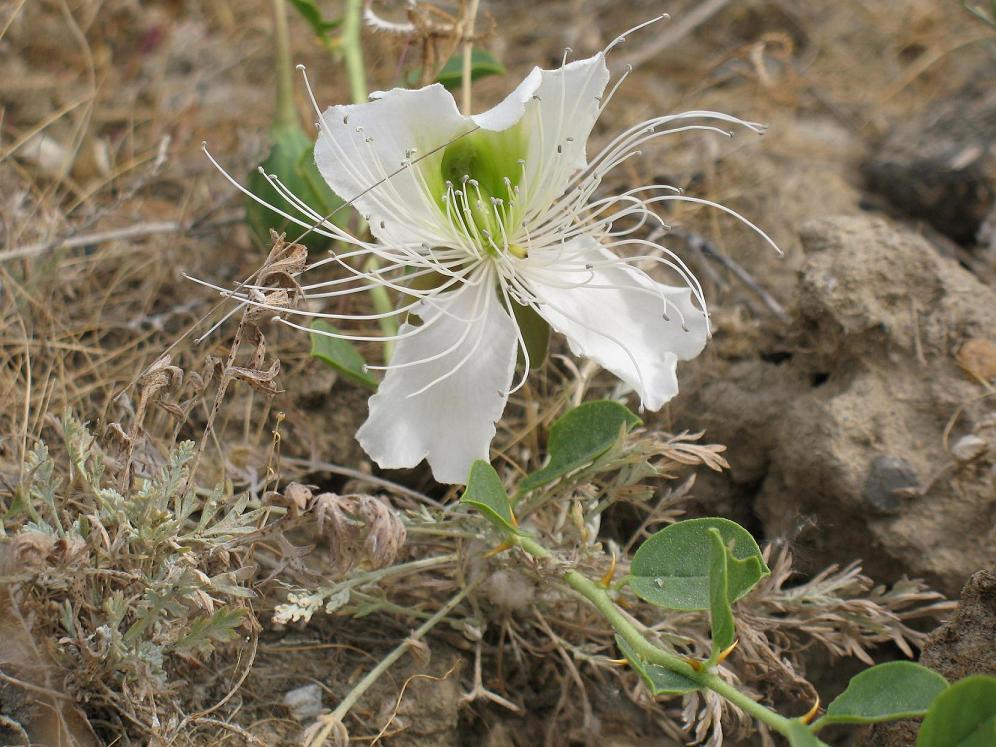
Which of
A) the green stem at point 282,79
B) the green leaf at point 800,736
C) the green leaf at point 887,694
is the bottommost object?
the green leaf at point 800,736

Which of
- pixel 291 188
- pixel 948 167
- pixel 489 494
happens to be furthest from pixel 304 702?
pixel 948 167

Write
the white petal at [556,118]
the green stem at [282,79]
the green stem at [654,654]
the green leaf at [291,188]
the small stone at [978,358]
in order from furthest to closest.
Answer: the green stem at [282,79] < the green leaf at [291,188] < the small stone at [978,358] < the white petal at [556,118] < the green stem at [654,654]

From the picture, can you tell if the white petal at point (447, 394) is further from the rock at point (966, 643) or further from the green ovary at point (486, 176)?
the rock at point (966, 643)

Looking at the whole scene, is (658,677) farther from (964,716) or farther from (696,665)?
(964,716)

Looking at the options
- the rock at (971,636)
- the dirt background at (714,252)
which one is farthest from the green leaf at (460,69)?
the rock at (971,636)

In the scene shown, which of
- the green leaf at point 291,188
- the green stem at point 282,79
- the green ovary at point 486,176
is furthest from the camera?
the green stem at point 282,79

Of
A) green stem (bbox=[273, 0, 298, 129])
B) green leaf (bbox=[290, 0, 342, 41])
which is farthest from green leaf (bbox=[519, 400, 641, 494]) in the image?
green leaf (bbox=[290, 0, 342, 41])

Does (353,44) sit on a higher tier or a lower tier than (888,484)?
higher
